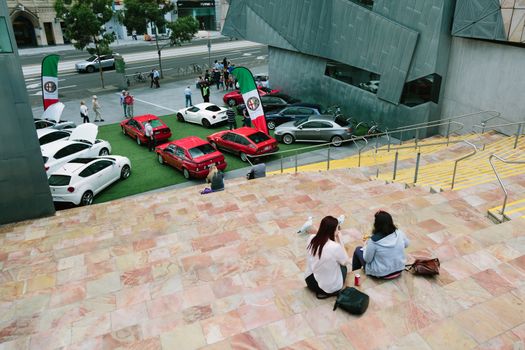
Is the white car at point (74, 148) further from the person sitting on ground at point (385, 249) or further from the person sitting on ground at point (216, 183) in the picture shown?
the person sitting on ground at point (385, 249)

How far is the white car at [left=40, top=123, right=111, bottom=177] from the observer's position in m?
17.1

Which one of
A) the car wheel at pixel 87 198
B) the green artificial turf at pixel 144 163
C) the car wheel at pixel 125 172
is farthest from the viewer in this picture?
the car wheel at pixel 125 172

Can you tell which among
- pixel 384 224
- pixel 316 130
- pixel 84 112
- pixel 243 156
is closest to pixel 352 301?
pixel 384 224

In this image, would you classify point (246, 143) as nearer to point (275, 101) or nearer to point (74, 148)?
point (74, 148)

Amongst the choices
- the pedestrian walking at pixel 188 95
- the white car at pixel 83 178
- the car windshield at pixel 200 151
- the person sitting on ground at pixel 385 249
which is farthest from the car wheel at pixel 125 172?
the person sitting on ground at pixel 385 249

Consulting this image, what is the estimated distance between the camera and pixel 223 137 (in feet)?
65.7

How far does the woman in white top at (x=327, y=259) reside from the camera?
19.0ft

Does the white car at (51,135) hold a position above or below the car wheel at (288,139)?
above

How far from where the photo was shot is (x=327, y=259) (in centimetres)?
583

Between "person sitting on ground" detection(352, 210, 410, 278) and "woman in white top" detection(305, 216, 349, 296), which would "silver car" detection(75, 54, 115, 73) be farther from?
"person sitting on ground" detection(352, 210, 410, 278)

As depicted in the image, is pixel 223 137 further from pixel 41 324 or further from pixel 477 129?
pixel 41 324

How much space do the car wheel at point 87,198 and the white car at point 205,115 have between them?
955 cm

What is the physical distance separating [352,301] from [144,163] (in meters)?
15.5

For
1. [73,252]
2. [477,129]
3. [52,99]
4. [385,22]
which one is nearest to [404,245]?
[73,252]
